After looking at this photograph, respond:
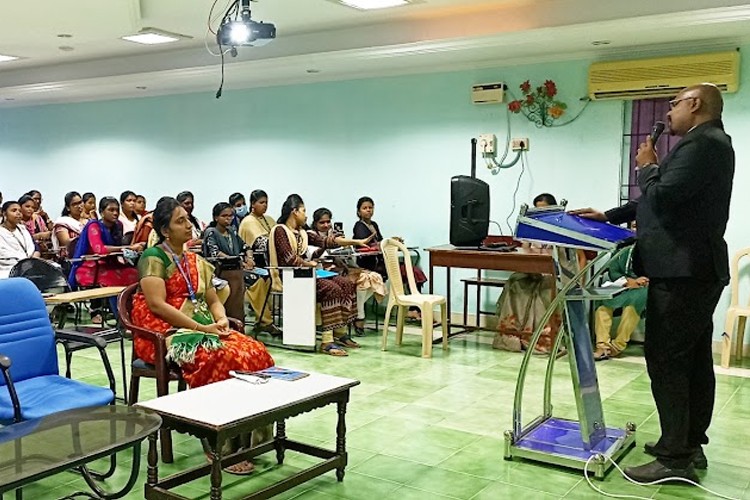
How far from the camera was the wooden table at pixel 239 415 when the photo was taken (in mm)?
2775

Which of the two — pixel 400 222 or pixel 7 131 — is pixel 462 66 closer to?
pixel 400 222

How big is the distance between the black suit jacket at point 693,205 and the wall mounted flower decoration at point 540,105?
363 cm

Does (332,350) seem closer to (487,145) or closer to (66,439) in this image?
(487,145)

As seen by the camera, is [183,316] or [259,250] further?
[259,250]

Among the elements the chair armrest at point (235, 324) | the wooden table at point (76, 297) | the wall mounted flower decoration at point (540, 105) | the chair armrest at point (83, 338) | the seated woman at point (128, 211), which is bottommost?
the chair armrest at point (235, 324)

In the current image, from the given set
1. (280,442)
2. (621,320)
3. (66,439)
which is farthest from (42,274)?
(621,320)

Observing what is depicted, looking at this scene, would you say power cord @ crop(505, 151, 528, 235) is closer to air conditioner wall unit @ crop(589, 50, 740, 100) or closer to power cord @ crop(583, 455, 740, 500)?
air conditioner wall unit @ crop(589, 50, 740, 100)

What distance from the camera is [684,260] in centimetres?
323

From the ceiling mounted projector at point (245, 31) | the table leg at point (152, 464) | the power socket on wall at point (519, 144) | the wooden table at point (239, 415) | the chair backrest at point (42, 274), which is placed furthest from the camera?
the power socket on wall at point (519, 144)

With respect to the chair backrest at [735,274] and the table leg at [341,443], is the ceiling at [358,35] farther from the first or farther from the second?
the table leg at [341,443]

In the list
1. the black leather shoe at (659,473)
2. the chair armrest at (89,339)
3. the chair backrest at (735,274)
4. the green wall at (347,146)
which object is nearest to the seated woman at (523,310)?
the green wall at (347,146)

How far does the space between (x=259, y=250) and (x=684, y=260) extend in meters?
4.31

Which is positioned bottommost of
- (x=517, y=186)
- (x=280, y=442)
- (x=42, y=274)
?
(x=280, y=442)

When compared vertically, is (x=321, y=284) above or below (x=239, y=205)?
below
